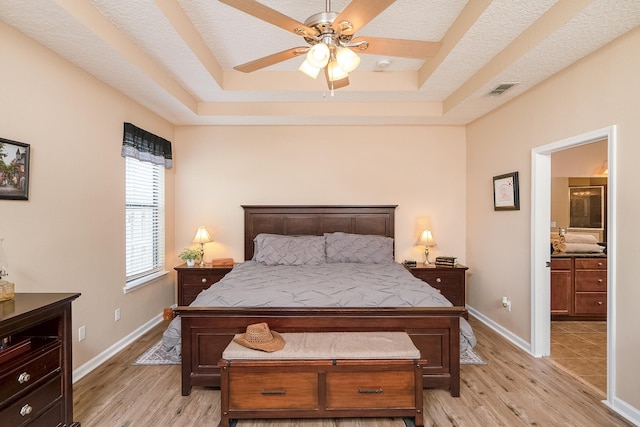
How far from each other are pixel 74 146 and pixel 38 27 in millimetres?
904

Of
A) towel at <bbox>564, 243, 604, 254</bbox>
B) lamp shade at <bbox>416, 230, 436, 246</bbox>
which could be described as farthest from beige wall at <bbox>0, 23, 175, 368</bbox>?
towel at <bbox>564, 243, 604, 254</bbox>

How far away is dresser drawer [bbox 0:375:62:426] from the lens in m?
1.57

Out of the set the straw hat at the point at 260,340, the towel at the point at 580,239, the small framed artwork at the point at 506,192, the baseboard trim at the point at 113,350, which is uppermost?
the small framed artwork at the point at 506,192

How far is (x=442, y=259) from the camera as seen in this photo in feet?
14.1

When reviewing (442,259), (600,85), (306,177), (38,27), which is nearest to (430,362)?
(442,259)

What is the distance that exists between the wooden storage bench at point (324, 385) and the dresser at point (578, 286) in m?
2.93

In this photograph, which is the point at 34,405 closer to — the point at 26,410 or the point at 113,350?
the point at 26,410

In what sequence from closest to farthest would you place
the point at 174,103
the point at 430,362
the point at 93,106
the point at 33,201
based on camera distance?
the point at 33,201, the point at 430,362, the point at 93,106, the point at 174,103

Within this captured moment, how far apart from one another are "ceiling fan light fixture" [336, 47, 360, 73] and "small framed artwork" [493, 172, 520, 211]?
2443 millimetres

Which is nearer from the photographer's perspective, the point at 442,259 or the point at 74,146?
the point at 74,146

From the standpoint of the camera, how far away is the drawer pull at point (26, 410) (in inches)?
63.9

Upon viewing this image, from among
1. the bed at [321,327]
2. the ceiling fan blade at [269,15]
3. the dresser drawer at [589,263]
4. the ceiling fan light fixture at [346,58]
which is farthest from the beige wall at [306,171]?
the ceiling fan blade at [269,15]

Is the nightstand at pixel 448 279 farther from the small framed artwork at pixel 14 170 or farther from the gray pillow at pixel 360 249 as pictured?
the small framed artwork at pixel 14 170

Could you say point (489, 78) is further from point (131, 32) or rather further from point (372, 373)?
point (131, 32)
